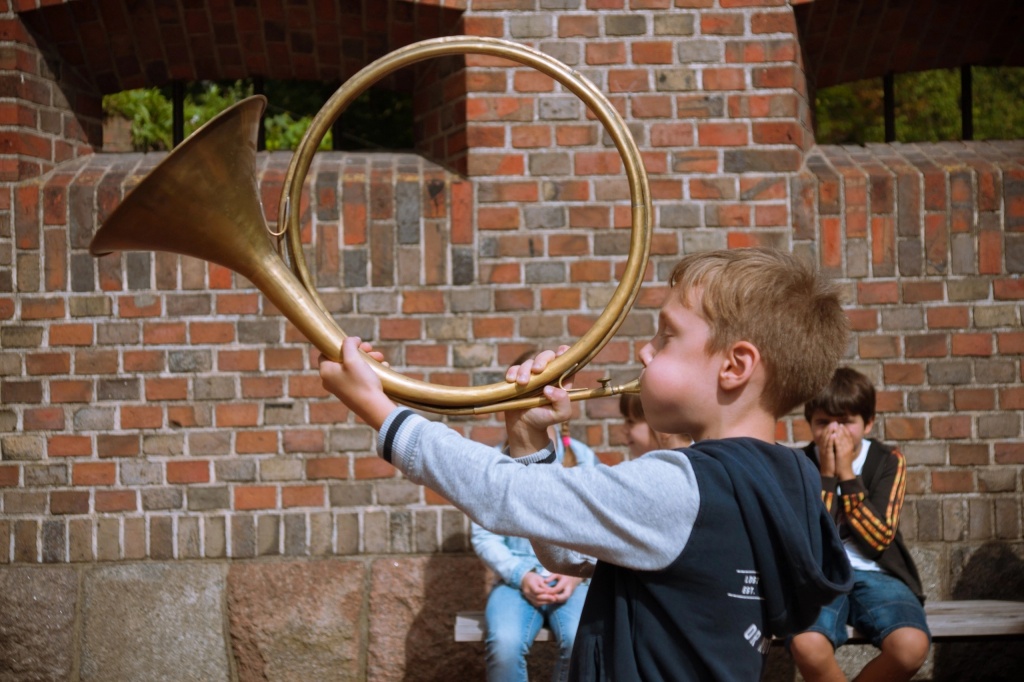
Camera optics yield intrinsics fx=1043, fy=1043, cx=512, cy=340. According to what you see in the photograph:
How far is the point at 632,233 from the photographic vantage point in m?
1.96

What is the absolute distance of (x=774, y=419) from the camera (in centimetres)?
174

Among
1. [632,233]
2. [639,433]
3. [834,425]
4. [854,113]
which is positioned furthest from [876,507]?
[854,113]

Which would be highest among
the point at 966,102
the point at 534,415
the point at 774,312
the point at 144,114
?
the point at 144,114

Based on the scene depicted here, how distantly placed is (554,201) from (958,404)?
1.68 meters

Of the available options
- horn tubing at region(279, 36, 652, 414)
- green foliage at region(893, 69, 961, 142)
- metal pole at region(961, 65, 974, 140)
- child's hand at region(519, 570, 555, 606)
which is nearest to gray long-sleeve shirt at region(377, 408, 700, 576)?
horn tubing at region(279, 36, 652, 414)

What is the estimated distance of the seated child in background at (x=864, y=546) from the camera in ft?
10.3

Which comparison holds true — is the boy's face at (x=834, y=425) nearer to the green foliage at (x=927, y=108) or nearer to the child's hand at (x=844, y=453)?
the child's hand at (x=844, y=453)

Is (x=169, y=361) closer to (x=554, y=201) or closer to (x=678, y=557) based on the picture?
(x=554, y=201)

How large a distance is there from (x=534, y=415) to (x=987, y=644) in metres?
2.82

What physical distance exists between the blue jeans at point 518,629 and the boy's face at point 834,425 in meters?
0.95

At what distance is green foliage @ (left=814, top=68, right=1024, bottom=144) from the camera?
16.7 ft

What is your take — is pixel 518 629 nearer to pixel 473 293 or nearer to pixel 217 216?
pixel 473 293

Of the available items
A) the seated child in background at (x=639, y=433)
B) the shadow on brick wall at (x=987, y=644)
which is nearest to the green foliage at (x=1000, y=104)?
the shadow on brick wall at (x=987, y=644)

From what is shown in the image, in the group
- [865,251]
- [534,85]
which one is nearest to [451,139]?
[534,85]
